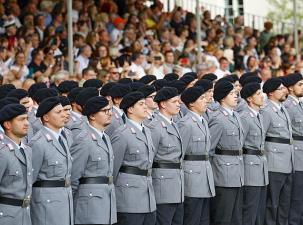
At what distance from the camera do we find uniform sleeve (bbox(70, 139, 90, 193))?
8961mm

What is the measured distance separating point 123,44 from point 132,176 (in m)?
10.3

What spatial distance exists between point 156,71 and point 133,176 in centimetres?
792

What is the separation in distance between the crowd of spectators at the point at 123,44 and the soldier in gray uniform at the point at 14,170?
15.4ft

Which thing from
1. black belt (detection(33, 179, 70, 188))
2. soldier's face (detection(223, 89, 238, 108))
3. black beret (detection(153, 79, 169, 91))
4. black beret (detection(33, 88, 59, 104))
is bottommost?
black belt (detection(33, 179, 70, 188))

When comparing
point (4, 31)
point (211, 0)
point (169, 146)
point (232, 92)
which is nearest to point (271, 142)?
point (232, 92)

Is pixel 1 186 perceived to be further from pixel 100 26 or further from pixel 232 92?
pixel 100 26

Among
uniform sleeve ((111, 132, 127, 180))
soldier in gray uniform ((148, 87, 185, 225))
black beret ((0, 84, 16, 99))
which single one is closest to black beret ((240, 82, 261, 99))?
soldier in gray uniform ((148, 87, 185, 225))

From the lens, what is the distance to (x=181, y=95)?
10.6 metres

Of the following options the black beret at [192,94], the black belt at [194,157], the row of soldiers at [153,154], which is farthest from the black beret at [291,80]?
the black belt at [194,157]

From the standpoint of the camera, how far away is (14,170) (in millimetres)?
8094

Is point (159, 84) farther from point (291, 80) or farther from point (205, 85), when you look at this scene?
point (291, 80)

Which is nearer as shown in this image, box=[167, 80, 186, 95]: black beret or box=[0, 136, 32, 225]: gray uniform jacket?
box=[0, 136, 32, 225]: gray uniform jacket

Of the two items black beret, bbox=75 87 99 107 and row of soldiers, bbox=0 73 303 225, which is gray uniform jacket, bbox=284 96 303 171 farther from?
black beret, bbox=75 87 99 107

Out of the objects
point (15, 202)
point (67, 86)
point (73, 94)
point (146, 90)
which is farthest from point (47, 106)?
point (67, 86)
